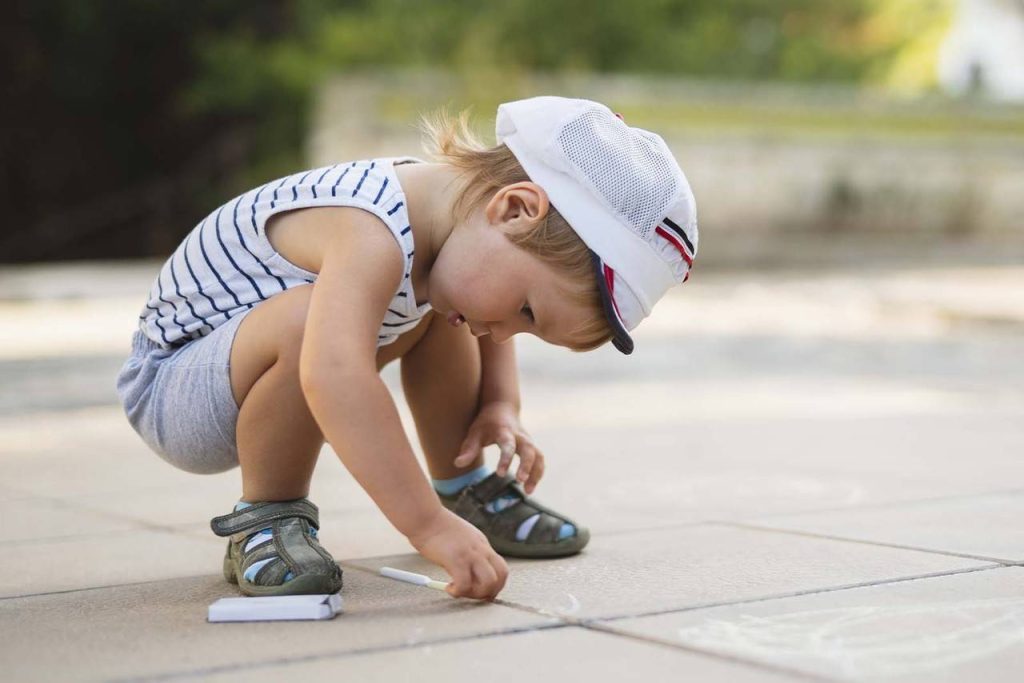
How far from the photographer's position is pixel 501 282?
2051mm

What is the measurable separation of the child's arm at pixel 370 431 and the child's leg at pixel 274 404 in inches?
5.0

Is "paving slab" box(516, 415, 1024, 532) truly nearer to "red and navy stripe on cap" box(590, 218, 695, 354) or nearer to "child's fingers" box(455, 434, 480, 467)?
"child's fingers" box(455, 434, 480, 467)

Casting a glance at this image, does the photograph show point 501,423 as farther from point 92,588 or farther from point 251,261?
point 92,588

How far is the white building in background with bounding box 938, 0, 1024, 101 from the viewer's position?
25.8 meters

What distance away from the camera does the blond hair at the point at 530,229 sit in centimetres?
203

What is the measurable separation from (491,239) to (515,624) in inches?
22.7

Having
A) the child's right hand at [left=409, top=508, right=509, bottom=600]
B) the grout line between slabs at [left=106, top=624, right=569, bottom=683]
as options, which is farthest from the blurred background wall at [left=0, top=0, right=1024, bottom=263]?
the grout line between slabs at [left=106, top=624, right=569, bottom=683]

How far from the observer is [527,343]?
7.31m

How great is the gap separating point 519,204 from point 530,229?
0.17 ft

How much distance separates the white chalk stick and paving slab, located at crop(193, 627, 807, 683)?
0.33m

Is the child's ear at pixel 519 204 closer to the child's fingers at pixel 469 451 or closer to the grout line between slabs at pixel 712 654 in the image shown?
the child's fingers at pixel 469 451

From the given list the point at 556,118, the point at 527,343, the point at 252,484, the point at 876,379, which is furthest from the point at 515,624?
the point at 527,343

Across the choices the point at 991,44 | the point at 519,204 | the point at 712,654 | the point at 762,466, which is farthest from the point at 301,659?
the point at 991,44

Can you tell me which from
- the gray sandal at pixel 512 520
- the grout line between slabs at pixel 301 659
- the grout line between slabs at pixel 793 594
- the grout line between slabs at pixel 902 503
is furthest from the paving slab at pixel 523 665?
the grout line between slabs at pixel 902 503
